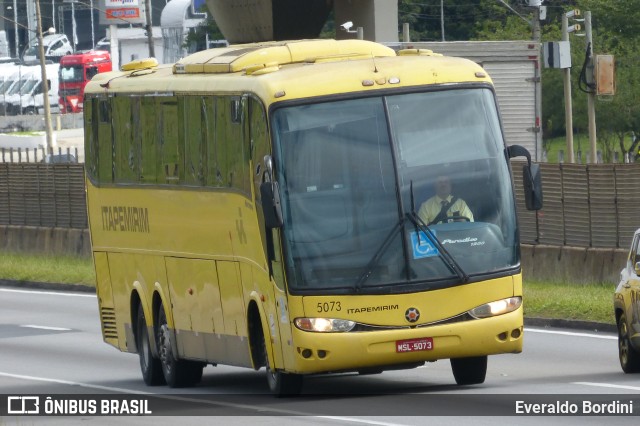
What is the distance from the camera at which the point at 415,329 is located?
14742 mm

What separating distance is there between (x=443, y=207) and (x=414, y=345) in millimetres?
1259

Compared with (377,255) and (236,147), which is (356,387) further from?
(236,147)

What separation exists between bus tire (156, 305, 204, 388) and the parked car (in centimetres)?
452

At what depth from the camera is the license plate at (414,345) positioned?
48.2 feet

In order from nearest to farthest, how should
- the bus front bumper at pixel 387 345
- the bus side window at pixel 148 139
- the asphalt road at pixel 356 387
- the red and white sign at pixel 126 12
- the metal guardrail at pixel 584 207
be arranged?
1. the asphalt road at pixel 356 387
2. the bus front bumper at pixel 387 345
3. the bus side window at pixel 148 139
4. the metal guardrail at pixel 584 207
5. the red and white sign at pixel 126 12

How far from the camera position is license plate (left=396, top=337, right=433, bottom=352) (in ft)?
48.2

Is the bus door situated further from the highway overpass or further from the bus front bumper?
the highway overpass

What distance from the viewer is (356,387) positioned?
16.9 meters

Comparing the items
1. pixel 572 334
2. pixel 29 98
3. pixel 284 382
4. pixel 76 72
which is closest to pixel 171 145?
pixel 284 382

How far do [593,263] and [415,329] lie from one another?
41.4 ft

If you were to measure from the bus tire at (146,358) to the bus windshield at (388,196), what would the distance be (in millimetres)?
4712

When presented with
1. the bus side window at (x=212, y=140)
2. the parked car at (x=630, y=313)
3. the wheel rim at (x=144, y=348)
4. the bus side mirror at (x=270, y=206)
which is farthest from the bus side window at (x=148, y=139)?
the parked car at (x=630, y=313)

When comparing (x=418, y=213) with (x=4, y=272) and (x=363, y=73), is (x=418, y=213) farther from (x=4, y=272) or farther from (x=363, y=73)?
(x=4, y=272)

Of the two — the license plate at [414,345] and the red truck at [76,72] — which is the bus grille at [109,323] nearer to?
the license plate at [414,345]
